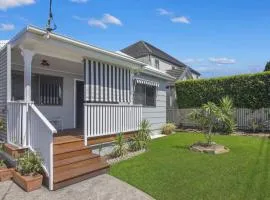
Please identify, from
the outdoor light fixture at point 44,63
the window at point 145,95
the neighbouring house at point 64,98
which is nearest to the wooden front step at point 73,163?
the neighbouring house at point 64,98

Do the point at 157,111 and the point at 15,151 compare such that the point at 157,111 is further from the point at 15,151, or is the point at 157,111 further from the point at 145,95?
the point at 15,151

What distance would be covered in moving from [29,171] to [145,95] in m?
7.98

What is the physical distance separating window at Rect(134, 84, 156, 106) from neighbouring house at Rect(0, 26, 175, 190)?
0.16ft

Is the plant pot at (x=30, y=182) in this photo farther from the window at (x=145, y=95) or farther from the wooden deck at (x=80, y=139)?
the window at (x=145, y=95)

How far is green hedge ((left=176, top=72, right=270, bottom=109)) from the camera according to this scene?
1430 centimetres

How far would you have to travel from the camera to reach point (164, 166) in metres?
7.00

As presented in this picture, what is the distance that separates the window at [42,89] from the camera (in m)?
8.98

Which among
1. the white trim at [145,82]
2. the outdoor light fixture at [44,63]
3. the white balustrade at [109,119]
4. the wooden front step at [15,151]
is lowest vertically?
the wooden front step at [15,151]

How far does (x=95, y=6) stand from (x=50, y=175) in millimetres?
7925

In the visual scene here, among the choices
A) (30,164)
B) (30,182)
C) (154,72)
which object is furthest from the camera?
(154,72)

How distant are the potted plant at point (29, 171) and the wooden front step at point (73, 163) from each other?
36cm

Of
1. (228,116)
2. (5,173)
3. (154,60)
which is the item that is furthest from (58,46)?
(154,60)

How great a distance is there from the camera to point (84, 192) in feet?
17.0

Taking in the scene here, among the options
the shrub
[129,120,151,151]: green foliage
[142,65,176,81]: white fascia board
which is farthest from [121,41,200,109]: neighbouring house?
[129,120,151,151]: green foliage
